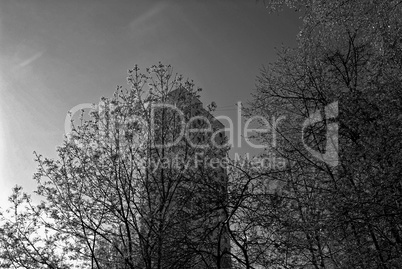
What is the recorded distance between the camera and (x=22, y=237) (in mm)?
7234

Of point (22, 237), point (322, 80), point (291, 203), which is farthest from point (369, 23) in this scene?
point (22, 237)

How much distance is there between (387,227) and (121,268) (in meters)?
4.70

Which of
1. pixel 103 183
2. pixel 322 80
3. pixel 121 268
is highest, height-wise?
pixel 322 80

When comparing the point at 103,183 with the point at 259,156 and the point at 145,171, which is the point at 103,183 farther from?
the point at 259,156

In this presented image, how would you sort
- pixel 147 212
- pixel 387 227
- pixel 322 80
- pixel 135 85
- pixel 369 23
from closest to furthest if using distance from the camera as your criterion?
1. pixel 369 23
2. pixel 387 227
3. pixel 147 212
4. pixel 135 85
5. pixel 322 80

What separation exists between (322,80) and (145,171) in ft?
15.7

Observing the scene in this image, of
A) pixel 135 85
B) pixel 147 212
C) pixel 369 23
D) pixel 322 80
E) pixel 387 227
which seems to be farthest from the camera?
pixel 322 80

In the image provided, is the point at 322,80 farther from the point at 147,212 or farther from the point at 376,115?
the point at 147,212

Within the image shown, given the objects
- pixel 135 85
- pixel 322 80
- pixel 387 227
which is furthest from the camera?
pixel 322 80

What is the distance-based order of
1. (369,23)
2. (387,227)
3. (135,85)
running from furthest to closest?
(135,85) < (387,227) < (369,23)

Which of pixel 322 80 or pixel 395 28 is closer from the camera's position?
pixel 395 28

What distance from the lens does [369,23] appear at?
19.5 feet

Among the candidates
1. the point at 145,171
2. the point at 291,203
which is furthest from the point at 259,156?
the point at 145,171

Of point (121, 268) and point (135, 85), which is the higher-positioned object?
point (135, 85)
